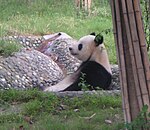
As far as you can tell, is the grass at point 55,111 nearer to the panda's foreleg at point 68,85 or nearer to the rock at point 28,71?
the panda's foreleg at point 68,85

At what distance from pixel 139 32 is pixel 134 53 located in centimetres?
16

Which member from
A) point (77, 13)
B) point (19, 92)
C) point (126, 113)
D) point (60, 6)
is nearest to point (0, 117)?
point (19, 92)

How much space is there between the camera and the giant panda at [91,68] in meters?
7.32

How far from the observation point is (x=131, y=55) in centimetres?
401

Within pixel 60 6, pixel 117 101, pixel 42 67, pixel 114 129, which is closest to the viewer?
pixel 114 129

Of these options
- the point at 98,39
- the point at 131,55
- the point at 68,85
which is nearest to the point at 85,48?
the point at 68,85

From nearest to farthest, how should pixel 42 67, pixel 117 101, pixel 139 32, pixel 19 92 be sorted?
pixel 139 32 < pixel 117 101 < pixel 19 92 < pixel 42 67

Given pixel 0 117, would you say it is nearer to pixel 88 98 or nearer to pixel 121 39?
pixel 88 98

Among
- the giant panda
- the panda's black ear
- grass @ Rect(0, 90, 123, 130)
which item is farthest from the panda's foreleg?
grass @ Rect(0, 90, 123, 130)

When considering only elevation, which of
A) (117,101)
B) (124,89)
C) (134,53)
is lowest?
(117,101)

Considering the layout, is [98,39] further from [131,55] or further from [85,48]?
[131,55]

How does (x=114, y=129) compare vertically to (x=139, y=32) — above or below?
below

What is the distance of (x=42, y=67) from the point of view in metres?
8.29

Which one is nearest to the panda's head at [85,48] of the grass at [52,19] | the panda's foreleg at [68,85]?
the panda's foreleg at [68,85]
